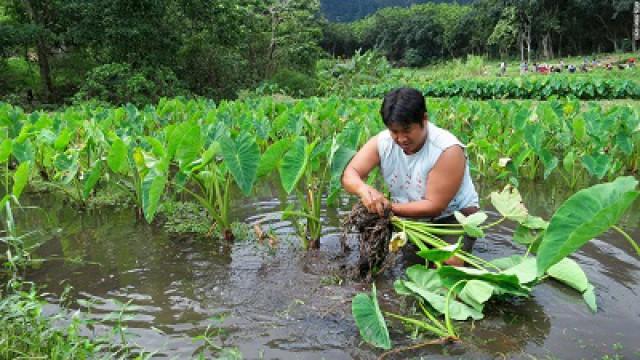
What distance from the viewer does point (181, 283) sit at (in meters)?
2.92

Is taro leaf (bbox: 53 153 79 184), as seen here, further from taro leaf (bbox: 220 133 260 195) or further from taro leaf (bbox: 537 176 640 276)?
taro leaf (bbox: 537 176 640 276)

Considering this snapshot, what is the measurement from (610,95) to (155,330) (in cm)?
1573

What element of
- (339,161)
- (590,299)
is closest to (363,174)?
(339,161)

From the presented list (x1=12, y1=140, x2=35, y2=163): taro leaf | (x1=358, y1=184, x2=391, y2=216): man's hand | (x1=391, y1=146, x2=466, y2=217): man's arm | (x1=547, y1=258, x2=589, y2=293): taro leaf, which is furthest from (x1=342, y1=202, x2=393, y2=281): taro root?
(x1=12, y1=140, x2=35, y2=163): taro leaf

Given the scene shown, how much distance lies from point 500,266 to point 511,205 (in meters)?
0.31

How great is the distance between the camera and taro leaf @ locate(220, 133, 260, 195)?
3113 mm

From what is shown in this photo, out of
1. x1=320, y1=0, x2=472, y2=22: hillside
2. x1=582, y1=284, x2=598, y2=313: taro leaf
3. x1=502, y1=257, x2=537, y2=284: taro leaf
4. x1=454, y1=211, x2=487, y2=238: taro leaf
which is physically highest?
x1=320, y1=0, x2=472, y2=22: hillside

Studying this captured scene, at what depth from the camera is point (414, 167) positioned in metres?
2.85

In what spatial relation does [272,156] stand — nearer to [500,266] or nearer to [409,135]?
[409,135]

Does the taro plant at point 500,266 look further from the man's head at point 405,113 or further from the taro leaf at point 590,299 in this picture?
the man's head at point 405,113

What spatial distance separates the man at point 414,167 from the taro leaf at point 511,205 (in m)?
0.21

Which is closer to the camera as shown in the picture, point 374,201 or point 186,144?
point 374,201

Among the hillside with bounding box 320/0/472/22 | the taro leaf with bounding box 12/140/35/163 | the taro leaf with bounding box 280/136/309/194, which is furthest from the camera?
the hillside with bounding box 320/0/472/22

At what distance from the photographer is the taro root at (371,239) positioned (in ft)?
9.24
